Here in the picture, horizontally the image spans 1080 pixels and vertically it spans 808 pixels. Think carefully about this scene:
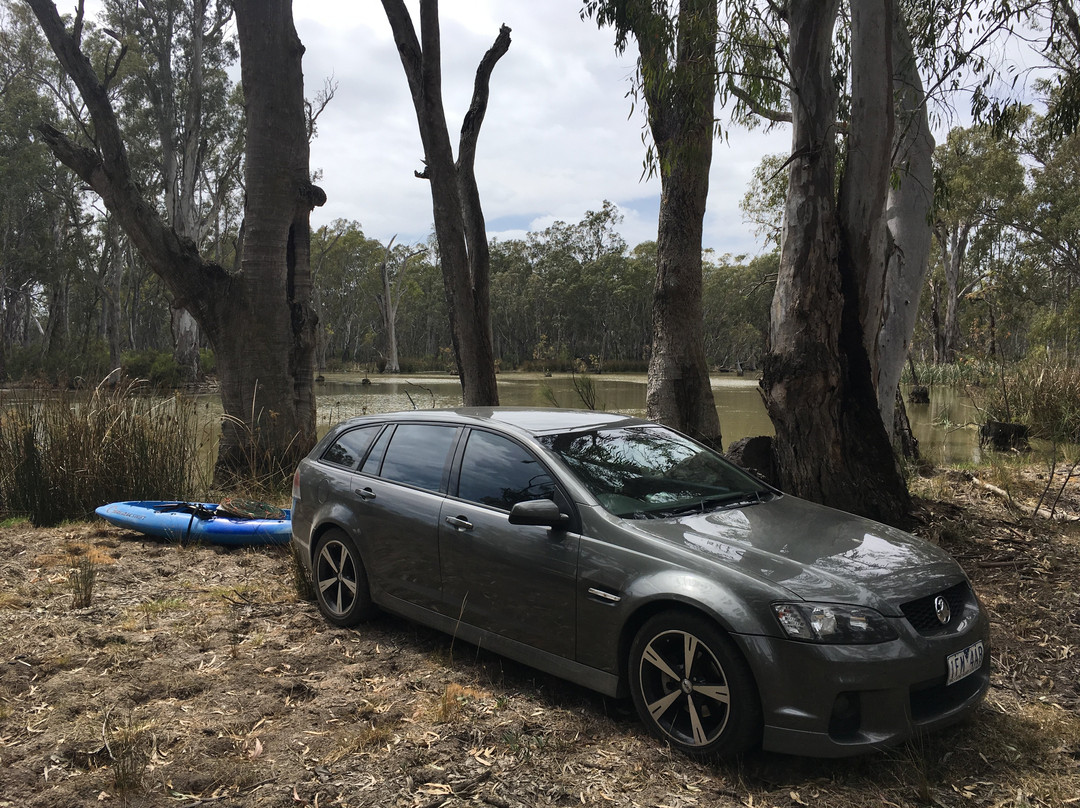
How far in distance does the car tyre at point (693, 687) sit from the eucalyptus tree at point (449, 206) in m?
7.03

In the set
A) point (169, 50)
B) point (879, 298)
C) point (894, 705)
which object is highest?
point (169, 50)

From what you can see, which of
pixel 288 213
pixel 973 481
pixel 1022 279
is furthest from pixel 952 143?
pixel 288 213

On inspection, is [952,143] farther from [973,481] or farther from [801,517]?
[801,517]

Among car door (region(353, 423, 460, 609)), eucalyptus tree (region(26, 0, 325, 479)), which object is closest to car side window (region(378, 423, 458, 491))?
car door (region(353, 423, 460, 609))

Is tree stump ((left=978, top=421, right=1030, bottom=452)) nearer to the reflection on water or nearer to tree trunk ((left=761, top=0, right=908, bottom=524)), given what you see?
the reflection on water

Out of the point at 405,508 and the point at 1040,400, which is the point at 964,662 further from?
the point at 1040,400

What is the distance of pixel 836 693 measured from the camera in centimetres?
313

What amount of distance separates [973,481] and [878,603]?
25.2 feet

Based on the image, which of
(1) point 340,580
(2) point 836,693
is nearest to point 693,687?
(2) point 836,693

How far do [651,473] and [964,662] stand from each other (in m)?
1.70

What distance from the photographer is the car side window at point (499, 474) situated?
425cm

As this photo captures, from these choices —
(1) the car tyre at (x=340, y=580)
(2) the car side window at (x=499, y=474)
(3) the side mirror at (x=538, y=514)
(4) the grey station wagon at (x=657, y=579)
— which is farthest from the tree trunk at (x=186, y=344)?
(3) the side mirror at (x=538, y=514)

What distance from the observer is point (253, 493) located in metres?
9.66

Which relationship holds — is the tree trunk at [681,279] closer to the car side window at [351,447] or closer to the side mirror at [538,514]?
the car side window at [351,447]
